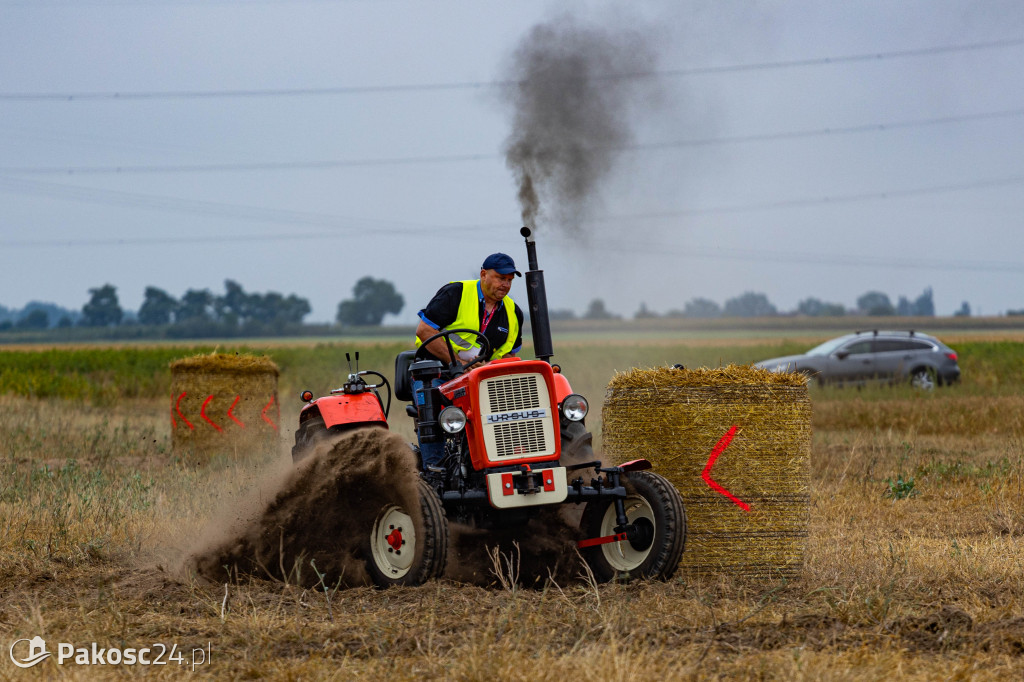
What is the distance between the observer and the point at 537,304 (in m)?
6.75

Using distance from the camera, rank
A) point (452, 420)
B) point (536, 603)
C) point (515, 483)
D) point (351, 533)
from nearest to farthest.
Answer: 1. point (536, 603)
2. point (515, 483)
3. point (452, 420)
4. point (351, 533)

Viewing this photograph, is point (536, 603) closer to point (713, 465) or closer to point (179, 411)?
point (713, 465)

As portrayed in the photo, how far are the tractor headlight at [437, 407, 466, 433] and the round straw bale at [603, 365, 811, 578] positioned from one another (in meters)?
1.21

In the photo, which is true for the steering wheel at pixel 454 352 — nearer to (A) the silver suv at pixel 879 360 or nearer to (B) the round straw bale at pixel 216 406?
(B) the round straw bale at pixel 216 406

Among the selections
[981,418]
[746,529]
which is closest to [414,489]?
[746,529]

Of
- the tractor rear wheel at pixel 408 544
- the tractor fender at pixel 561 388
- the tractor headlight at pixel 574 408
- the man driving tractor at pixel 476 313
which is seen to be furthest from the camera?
the man driving tractor at pixel 476 313

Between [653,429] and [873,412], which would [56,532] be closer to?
[653,429]

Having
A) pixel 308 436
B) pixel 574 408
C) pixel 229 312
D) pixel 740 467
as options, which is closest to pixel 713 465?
pixel 740 467

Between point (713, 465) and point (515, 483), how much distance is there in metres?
1.20

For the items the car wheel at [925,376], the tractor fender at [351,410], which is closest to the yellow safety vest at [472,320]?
the tractor fender at [351,410]

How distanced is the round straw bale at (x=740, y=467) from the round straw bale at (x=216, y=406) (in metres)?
7.04

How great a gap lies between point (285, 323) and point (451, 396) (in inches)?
2377

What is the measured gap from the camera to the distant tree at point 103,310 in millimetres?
68812

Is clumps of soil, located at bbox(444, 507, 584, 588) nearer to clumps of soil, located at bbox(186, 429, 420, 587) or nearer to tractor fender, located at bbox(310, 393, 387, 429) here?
clumps of soil, located at bbox(186, 429, 420, 587)
